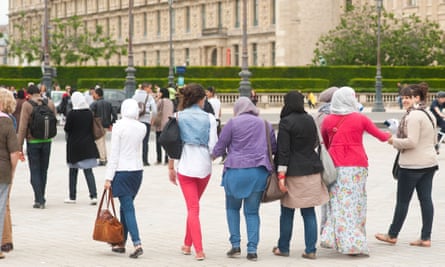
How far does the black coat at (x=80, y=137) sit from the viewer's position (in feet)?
47.9

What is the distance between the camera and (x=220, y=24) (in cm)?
8700

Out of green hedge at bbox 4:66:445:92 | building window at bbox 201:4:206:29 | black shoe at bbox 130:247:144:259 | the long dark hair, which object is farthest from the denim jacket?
building window at bbox 201:4:206:29

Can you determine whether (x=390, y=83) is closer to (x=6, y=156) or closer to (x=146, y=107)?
(x=146, y=107)

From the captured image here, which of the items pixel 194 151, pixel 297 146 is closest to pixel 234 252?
pixel 194 151

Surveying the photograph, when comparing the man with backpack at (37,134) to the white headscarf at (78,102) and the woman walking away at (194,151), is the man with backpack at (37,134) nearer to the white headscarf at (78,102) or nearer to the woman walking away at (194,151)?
the white headscarf at (78,102)

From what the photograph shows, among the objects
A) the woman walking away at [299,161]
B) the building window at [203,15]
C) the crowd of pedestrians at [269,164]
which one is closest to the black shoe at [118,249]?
the crowd of pedestrians at [269,164]

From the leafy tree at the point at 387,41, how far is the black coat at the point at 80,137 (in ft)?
156

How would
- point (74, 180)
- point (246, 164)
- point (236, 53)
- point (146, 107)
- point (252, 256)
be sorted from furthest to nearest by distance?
point (236, 53), point (146, 107), point (74, 180), point (252, 256), point (246, 164)

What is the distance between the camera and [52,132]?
47.2ft

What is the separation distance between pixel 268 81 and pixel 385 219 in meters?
47.1

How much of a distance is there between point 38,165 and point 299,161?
5498 millimetres

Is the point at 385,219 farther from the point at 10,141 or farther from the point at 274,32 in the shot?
the point at 274,32

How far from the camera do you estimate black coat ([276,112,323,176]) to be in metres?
9.88

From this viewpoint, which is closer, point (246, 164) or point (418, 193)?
point (246, 164)
